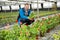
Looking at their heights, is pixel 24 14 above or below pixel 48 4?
above

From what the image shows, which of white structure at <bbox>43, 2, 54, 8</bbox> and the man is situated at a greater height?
the man

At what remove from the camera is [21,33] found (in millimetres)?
6414

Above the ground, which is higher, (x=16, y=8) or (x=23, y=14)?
(x=23, y=14)

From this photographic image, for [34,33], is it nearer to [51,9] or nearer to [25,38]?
[25,38]

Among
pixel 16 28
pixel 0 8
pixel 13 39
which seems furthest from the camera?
pixel 0 8

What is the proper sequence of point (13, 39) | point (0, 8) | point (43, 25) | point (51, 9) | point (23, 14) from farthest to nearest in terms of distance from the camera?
point (51, 9), point (0, 8), point (43, 25), point (23, 14), point (13, 39)

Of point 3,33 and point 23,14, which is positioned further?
point 23,14

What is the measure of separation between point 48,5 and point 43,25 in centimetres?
1498

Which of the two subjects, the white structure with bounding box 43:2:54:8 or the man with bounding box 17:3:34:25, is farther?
the white structure with bounding box 43:2:54:8

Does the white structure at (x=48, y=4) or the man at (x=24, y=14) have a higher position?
the man at (x=24, y=14)

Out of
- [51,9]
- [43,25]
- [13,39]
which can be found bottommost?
[51,9]

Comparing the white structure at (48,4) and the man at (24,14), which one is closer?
the man at (24,14)

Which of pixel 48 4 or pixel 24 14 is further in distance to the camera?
pixel 48 4

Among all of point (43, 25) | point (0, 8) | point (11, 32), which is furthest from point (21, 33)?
point (0, 8)
